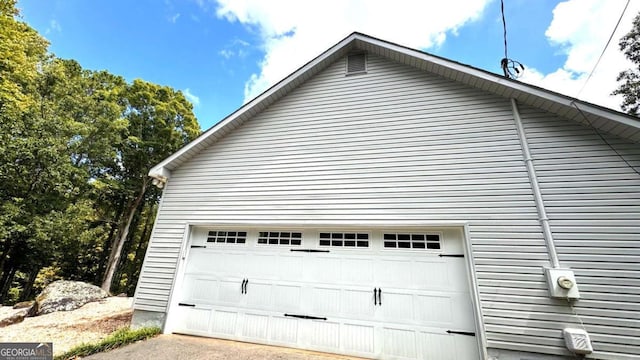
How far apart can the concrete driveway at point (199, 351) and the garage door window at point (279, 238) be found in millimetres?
1810

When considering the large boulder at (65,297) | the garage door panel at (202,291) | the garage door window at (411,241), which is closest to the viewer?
the garage door window at (411,241)

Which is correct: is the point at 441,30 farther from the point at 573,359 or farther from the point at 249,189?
the point at 573,359

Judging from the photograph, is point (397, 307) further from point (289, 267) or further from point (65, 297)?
point (65, 297)

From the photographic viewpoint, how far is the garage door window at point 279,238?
16.0ft

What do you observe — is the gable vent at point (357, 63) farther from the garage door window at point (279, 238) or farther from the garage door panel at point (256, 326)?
the garage door panel at point (256, 326)

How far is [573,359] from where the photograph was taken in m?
3.13

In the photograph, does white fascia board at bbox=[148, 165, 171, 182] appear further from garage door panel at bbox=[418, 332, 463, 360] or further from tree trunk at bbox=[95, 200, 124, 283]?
tree trunk at bbox=[95, 200, 124, 283]

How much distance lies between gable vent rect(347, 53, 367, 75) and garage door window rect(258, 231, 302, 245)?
4.09 meters

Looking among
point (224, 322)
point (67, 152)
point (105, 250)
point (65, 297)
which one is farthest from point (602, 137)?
point (105, 250)

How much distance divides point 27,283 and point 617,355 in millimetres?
21863

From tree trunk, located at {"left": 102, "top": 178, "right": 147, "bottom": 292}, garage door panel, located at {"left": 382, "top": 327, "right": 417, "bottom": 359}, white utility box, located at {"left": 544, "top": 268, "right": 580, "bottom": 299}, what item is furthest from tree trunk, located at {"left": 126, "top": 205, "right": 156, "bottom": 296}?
white utility box, located at {"left": 544, "top": 268, "right": 580, "bottom": 299}

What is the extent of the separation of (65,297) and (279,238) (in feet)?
25.3

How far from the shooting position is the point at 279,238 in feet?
16.3

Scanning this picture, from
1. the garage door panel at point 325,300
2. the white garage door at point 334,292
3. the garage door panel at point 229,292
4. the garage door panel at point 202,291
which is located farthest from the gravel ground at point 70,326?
the garage door panel at point 325,300
